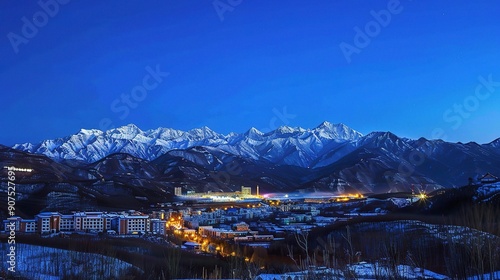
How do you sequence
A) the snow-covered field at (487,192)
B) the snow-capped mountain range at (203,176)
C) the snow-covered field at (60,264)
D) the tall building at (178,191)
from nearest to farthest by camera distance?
the snow-covered field at (60,264) < the snow-covered field at (487,192) < the snow-capped mountain range at (203,176) < the tall building at (178,191)

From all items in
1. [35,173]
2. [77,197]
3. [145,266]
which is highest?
[35,173]

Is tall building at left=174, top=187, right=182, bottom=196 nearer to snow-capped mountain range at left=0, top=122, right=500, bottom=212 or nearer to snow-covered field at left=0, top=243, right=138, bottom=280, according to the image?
snow-capped mountain range at left=0, top=122, right=500, bottom=212

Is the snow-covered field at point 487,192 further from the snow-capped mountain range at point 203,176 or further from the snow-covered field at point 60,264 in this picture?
the snow-capped mountain range at point 203,176

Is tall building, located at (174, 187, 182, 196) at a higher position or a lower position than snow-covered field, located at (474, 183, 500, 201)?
higher

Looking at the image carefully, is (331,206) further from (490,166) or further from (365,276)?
(490,166)

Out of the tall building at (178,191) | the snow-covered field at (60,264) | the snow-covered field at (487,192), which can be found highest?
the tall building at (178,191)

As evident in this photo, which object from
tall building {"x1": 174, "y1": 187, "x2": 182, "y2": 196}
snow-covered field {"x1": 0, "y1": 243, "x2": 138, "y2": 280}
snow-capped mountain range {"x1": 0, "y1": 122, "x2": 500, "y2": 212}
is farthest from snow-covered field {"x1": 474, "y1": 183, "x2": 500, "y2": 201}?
tall building {"x1": 174, "y1": 187, "x2": 182, "y2": 196}

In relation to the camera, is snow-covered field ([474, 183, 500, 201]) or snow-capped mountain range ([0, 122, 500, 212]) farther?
snow-capped mountain range ([0, 122, 500, 212])

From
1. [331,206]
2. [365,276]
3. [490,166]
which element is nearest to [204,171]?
[331,206]

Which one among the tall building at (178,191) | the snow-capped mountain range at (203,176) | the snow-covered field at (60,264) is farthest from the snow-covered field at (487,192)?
the tall building at (178,191)
